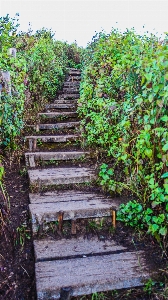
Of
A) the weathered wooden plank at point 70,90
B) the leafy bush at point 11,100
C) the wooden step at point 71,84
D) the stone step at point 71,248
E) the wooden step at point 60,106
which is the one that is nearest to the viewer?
the stone step at point 71,248

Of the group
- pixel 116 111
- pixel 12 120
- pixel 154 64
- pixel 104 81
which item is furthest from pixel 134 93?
pixel 12 120

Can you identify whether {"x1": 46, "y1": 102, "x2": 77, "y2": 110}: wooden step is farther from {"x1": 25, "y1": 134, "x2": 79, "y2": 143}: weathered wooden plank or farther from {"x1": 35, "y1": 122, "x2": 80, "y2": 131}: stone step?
{"x1": 25, "y1": 134, "x2": 79, "y2": 143}: weathered wooden plank

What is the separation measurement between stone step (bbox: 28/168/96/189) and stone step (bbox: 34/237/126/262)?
1.04 meters

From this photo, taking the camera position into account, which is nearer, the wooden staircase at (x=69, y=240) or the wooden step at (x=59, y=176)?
the wooden staircase at (x=69, y=240)

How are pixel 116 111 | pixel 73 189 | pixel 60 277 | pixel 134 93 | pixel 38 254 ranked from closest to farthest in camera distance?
1. pixel 60 277
2. pixel 38 254
3. pixel 134 93
4. pixel 73 189
5. pixel 116 111

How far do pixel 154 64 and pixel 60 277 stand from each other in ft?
6.76

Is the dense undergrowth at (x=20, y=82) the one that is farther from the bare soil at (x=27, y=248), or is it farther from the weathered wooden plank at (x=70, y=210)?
the weathered wooden plank at (x=70, y=210)

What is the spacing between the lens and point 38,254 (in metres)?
2.67

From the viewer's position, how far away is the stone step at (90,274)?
2.31 m

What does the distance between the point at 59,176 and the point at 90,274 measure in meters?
1.68

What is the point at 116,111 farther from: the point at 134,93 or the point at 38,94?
the point at 38,94

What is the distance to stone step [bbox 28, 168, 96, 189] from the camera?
379 centimetres

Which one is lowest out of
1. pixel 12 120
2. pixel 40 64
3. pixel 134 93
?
pixel 12 120

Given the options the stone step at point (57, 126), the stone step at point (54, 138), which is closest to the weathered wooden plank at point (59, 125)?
the stone step at point (57, 126)
